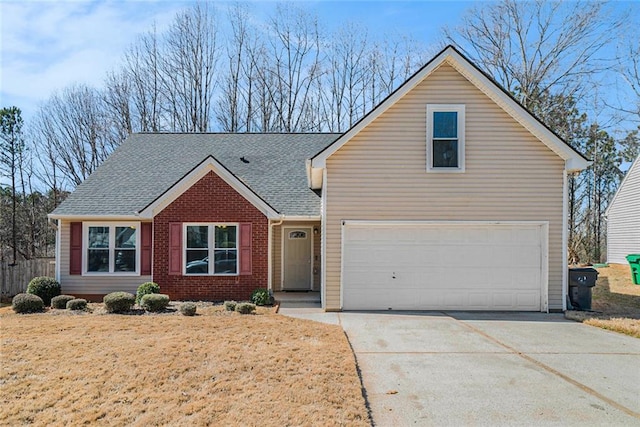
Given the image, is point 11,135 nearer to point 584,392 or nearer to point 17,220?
point 17,220

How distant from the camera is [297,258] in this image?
48.6 ft

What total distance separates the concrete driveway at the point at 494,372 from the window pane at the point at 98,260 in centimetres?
757

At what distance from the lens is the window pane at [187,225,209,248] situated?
12562 mm

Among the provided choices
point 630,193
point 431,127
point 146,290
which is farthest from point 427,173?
point 630,193

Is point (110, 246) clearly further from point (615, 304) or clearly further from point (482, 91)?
point (615, 304)

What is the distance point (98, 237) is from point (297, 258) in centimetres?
637

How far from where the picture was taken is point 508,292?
11.3 meters

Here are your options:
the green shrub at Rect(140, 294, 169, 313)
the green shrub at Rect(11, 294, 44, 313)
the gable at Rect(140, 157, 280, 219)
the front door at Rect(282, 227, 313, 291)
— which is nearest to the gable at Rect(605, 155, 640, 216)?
the front door at Rect(282, 227, 313, 291)

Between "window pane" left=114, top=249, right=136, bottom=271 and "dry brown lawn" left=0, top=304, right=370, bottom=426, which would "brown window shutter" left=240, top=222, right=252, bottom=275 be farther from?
"window pane" left=114, top=249, right=136, bottom=271

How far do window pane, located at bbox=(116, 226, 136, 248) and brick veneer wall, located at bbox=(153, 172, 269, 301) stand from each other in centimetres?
138

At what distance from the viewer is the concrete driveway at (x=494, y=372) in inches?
192

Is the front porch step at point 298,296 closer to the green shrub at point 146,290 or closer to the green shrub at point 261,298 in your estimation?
the green shrub at point 261,298

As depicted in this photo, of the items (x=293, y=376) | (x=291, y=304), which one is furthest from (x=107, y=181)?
(x=293, y=376)

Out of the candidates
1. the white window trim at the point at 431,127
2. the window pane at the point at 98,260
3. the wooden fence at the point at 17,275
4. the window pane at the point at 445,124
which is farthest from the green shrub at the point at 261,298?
the wooden fence at the point at 17,275
